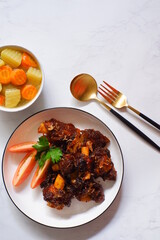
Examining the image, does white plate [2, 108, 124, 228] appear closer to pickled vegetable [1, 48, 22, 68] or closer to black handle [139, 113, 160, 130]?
black handle [139, 113, 160, 130]

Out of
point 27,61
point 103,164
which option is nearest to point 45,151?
point 103,164

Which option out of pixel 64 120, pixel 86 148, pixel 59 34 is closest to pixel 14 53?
pixel 59 34

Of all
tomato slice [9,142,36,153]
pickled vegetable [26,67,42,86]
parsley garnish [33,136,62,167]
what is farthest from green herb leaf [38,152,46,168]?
pickled vegetable [26,67,42,86]

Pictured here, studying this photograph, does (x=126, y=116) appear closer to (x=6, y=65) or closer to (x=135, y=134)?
(x=135, y=134)

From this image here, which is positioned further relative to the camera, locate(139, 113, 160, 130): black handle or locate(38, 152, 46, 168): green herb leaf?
locate(139, 113, 160, 130): black handle

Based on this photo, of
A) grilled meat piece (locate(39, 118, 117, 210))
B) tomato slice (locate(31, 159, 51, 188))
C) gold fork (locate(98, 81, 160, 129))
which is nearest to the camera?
grilled meat piece (locate(39, 118, 117, 210))

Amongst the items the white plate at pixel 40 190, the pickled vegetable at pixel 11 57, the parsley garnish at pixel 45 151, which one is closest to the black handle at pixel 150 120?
the white plate at pixel 40 190

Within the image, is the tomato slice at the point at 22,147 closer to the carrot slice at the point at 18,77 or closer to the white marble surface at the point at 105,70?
the white marble surface at the point at 105,70
